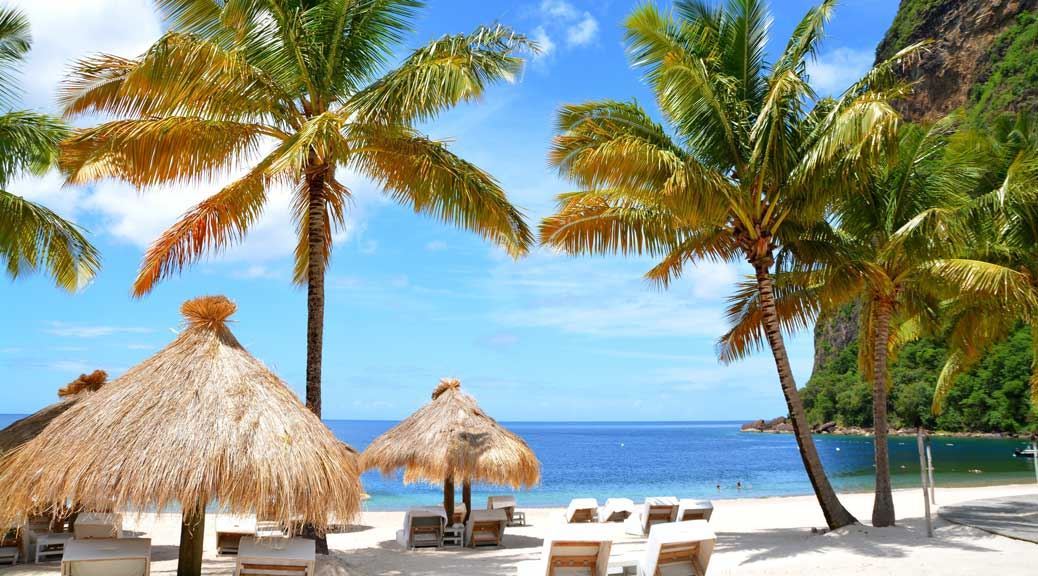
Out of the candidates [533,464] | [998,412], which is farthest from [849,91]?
[998,412]

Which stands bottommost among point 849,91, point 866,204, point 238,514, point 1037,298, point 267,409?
point 238,514

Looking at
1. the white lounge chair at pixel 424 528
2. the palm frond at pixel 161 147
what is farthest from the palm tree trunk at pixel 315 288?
the white lounge chair at pixel 424 528

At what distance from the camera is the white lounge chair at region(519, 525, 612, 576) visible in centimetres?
654

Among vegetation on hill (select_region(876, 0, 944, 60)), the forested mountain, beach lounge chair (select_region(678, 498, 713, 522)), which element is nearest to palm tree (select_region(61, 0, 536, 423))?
beach lounge chair (select_region(678, 498, 713, 522))

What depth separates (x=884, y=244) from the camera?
1080cm

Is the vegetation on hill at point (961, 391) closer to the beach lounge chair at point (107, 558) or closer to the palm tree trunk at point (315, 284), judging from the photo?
the palm tree trunk at point (315, 284)

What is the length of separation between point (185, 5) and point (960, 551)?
35.5 feet

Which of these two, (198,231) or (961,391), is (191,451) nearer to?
(198,231)

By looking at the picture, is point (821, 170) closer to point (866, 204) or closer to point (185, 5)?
point (866, 204)

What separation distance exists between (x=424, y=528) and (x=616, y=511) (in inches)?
168

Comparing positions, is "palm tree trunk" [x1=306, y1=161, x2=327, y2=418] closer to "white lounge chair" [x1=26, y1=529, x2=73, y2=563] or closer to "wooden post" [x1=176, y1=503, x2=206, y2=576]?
"wooden post" [x1=176, y1=503, x2=206, y2=576]

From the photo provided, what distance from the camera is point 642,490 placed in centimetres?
3603

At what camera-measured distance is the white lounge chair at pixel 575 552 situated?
Answer: 654cm

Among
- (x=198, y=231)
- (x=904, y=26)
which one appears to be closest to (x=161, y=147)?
(x=198, y=231)
